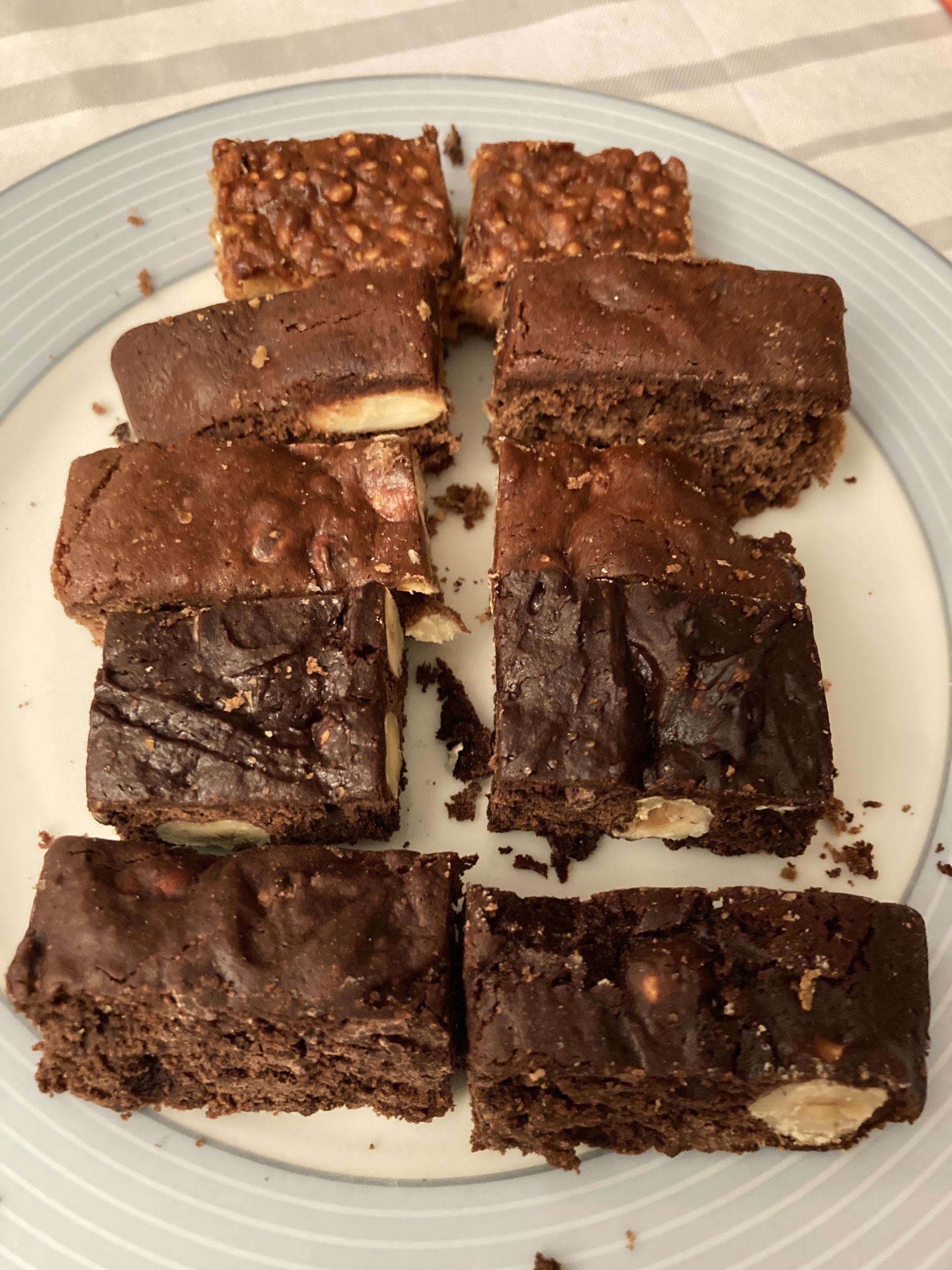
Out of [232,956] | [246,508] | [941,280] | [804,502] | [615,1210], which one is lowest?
[615,1210]

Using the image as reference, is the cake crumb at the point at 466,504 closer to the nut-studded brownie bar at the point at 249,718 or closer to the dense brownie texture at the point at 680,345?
the dense brownie texture at the point at 680,345

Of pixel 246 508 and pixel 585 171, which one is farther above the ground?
pixel 585 171

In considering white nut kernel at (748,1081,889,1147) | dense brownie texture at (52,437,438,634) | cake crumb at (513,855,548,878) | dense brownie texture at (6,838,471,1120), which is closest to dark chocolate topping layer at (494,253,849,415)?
dense brownie texture at (52,437,438,634)

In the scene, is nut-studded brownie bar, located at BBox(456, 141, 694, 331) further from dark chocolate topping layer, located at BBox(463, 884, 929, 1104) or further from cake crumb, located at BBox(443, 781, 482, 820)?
dark chocolate topping layer, located at BBox(463, 884, 929, 1104)

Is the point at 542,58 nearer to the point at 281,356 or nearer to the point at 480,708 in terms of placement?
the point at 281,356

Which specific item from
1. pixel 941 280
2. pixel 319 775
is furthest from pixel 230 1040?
pixel 941 280

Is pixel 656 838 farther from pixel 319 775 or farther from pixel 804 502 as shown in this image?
pixel 804 502

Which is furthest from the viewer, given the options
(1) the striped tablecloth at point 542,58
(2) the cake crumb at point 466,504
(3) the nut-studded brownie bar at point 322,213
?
(1) the striped tablecloth at point 542,58

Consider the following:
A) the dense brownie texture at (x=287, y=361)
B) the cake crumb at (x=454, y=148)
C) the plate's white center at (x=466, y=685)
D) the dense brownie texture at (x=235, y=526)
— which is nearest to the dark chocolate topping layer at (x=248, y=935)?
the plate's white center at (x=466, y=685)
